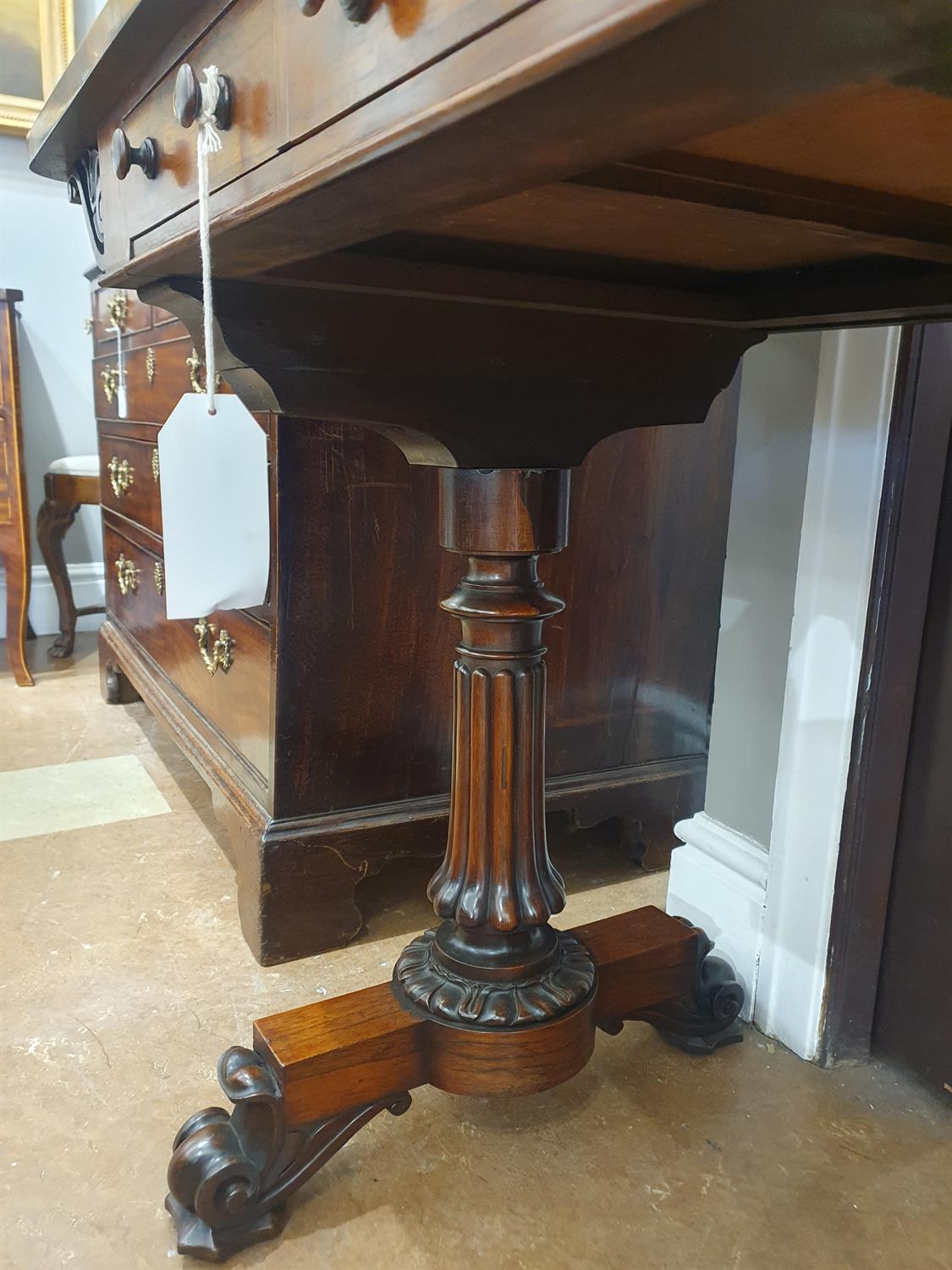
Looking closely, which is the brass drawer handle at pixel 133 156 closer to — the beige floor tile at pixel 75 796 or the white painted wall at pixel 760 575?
the white painted wall at pixel 760 575

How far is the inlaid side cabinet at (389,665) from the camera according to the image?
1.09m

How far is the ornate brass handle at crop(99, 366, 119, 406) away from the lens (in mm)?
1759

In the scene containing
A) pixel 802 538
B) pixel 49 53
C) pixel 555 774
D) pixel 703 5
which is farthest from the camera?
pixel 49 53

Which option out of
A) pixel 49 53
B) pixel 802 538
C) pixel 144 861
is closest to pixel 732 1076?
pixel 802 538

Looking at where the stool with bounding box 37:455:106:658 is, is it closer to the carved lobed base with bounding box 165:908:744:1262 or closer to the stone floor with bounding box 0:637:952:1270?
the stone floor with bounding box 0:637:952:1270

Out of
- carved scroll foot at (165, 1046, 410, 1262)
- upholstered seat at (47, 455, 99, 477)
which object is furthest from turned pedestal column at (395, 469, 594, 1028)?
upholstered seat at (47, 455, 99, 477)

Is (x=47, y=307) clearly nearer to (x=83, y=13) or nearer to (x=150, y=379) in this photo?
(x=83, y=13)

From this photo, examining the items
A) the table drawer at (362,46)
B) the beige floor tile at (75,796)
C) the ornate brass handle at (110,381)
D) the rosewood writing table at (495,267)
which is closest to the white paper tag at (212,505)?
the rosewood writing table at (495,267)

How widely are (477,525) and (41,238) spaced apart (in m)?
2.30

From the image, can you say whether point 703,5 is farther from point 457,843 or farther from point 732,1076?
point 732,1076

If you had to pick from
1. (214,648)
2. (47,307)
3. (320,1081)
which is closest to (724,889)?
(320,1081)

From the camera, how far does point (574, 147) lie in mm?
348

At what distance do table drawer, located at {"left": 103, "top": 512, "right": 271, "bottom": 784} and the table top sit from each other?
1.61 feet

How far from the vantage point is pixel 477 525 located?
2.42 feet
